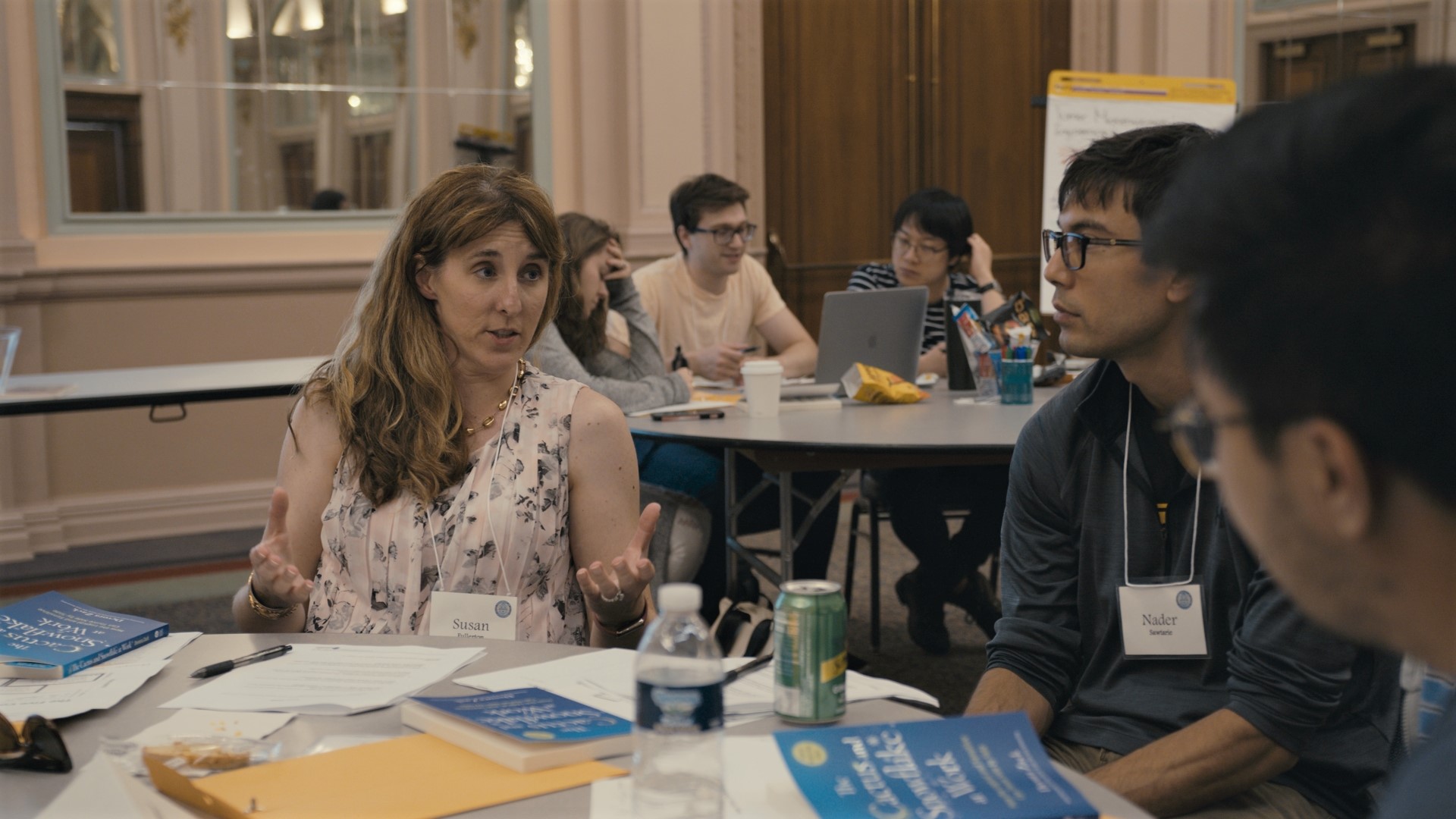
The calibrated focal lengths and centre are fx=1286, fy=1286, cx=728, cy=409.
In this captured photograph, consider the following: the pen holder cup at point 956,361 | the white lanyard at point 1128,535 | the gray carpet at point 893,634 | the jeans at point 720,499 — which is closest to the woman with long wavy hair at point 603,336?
the jeans at point 720,499

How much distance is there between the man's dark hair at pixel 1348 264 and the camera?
2.00ft

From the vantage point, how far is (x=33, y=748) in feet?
3.91

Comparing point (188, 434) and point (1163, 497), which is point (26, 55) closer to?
point (188, 434)

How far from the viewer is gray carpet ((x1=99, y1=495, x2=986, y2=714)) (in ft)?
12.0

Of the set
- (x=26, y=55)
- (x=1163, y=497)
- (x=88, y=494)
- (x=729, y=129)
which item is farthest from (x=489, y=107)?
(x=1163, y=497)

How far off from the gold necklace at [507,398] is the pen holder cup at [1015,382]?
1.83m

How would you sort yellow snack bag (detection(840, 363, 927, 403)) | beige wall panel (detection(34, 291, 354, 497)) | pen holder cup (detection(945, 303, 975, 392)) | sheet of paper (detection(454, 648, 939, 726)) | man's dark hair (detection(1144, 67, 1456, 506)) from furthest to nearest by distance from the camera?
beige wall panel (detection(34, 291, 354, 497)), pen holder cup (detection(945, 303, 975, 392)), yellow snack bag (detection(840, 363, 927, 403)), sheet of paper (detection(454, 648, 939, 726)), man's dark hair (detection(1144, 67, 1456, 506))

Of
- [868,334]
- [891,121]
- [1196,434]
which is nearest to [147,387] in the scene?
[868,334]

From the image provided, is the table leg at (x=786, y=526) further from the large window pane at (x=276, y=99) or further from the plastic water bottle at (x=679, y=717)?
the large window pane at (x=276, y=99)

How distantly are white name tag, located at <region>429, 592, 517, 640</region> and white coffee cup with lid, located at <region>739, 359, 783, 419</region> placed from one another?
160 cm

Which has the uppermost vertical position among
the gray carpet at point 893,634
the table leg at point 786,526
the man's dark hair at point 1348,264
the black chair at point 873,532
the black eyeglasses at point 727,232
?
the black eyeglasses at point 727,232

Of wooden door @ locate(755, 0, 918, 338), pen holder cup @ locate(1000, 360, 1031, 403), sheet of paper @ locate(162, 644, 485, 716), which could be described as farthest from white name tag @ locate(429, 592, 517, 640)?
wooden door @ locate(755, 0, 918, 338)

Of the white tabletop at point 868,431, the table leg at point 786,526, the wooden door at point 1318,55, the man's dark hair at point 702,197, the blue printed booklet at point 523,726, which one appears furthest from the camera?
the wooden door at point 1318,55

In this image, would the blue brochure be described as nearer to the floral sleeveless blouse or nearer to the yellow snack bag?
the floral sleeveless blouse
